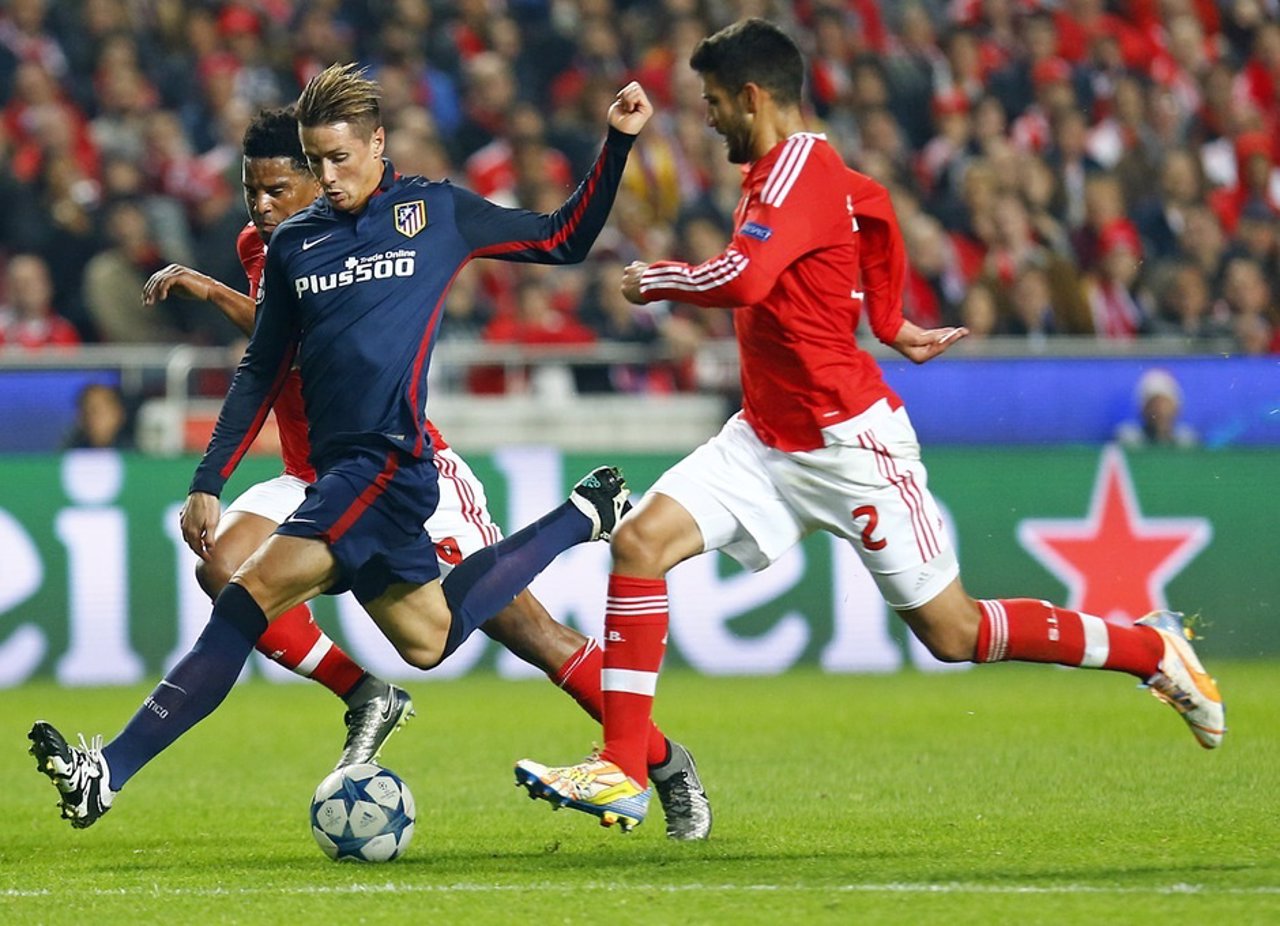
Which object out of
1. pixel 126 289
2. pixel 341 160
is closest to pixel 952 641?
pixel 341 160

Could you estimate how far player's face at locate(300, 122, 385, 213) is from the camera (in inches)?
240

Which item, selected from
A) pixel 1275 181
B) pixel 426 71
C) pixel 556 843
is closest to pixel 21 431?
pixel 426 71

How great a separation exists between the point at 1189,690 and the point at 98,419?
7.39 meters

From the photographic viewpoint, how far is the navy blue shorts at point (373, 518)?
5949 mm

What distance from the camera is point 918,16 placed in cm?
1616

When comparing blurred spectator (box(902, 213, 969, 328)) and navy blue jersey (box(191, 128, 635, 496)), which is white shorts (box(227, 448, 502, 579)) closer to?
navy blue jersey (box(191, 128, 635, 496))

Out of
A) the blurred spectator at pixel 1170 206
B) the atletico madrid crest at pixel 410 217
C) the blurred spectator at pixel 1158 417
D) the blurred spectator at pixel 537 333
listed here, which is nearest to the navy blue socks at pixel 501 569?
the atletico madrid crest at pixel 410 217

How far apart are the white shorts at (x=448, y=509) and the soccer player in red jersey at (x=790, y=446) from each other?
3.08 ft

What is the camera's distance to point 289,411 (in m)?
7.05

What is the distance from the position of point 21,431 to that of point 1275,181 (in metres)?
9.00

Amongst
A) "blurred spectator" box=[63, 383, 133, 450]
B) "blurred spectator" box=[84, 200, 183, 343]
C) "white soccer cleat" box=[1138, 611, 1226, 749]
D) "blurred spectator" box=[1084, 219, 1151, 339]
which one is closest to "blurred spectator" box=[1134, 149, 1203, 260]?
"blurred spectator" box=[1084, 219, 1151, 339]

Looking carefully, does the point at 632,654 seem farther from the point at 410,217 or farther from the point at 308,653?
the point at 308,653

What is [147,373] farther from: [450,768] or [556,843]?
[556,843]

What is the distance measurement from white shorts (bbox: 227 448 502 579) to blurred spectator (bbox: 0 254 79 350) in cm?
606
